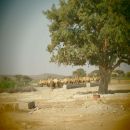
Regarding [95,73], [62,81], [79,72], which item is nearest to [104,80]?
[95,73]

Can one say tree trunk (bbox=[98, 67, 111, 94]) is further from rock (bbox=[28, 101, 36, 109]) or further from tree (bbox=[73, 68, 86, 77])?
rock (bbox=[28, 101, 36, 109])

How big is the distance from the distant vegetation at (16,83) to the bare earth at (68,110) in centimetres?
6

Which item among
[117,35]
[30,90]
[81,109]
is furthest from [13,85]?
[117,35]

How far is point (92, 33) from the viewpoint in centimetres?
425

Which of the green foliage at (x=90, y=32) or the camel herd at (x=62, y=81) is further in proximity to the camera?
the camel herd at (x=62, y=81)

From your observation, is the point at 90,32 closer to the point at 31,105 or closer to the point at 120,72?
the point at 120,72

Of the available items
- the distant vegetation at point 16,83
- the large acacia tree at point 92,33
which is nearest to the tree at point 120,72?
the large acacia tree at point 92,33

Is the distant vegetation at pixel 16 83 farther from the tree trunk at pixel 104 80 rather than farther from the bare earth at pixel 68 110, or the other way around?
the tree trunk at pixel 104 80

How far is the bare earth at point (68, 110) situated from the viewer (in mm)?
3938

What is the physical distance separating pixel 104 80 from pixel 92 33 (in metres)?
0.50

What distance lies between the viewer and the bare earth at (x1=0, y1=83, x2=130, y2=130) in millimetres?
3938

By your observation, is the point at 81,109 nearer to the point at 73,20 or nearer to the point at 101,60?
the point at 101,60

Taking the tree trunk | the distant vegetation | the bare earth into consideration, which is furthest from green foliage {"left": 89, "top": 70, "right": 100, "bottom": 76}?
the distant vegetation

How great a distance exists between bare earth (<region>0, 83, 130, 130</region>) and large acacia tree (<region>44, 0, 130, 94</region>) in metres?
0.18
